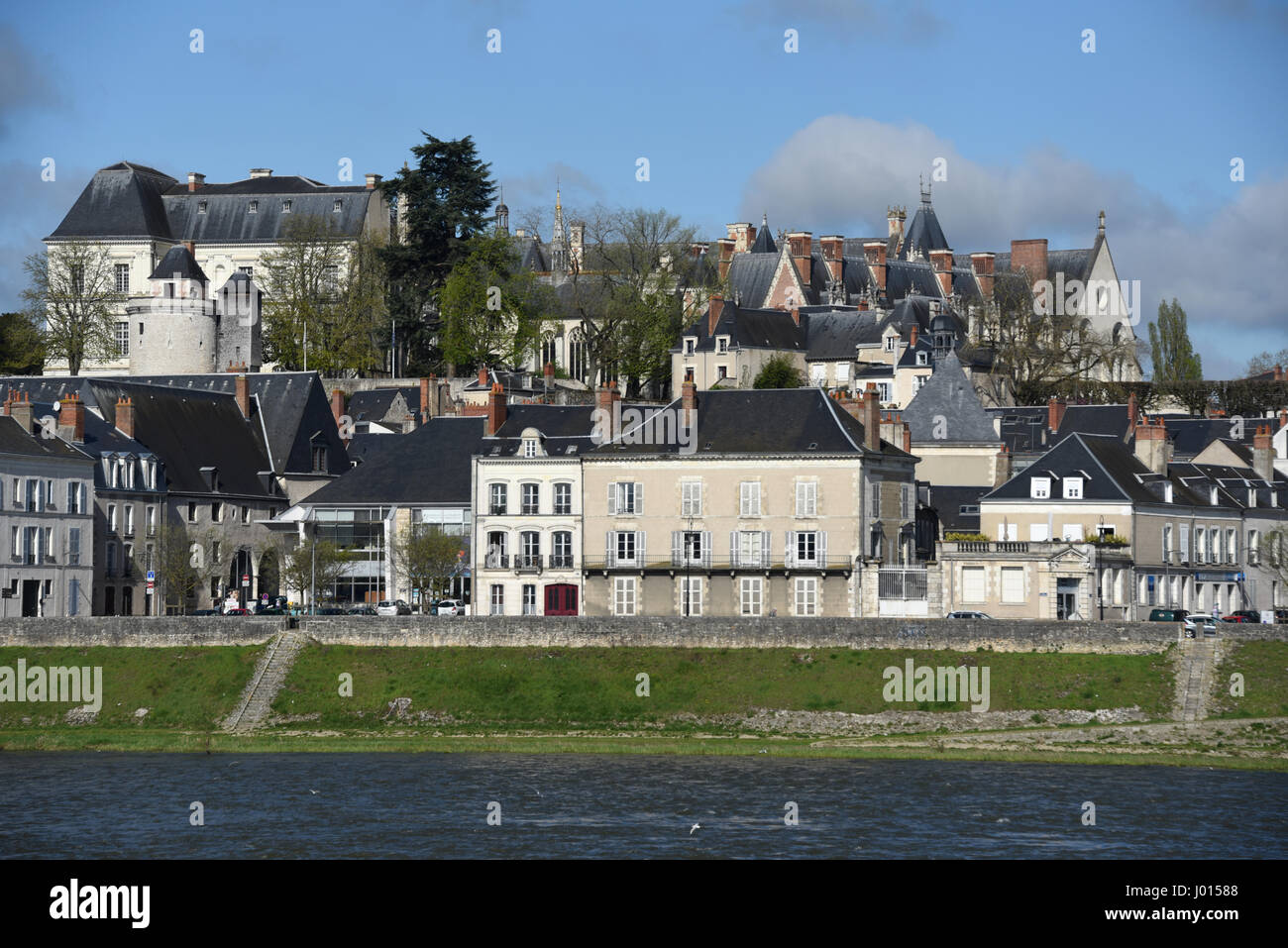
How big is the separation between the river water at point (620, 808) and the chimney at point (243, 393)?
3038 centimetres

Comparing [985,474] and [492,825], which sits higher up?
[985,474]

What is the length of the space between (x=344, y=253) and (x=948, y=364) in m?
41.6

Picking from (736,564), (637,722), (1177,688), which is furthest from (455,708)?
(1177,688)

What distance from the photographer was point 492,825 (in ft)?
117

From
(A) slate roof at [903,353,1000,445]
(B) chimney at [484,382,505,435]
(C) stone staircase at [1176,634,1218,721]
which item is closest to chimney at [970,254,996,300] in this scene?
(A) slate roof at [903,353,1000,445]

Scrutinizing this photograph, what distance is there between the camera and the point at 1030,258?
117312 millimetres

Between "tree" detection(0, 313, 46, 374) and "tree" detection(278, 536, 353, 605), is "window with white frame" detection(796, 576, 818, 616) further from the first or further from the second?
"tree" detection(0, 313, 46, 374)

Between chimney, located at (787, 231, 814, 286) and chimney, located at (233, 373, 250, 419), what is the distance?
45128mm

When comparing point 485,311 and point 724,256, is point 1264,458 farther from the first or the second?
point 724,256

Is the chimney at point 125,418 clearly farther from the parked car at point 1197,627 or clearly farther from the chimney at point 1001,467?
the parked car at point 1197,627

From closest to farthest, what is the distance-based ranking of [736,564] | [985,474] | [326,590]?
[736,564], [326,590], [985,474]

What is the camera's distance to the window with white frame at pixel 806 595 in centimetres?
5694

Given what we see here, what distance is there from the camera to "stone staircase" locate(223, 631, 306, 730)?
49.2 meters
